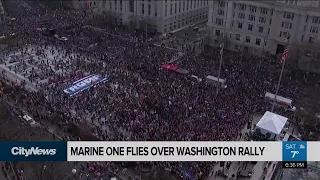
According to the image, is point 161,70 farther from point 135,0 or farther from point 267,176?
point 135,0

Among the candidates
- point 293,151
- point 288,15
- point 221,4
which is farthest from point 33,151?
point 221,4

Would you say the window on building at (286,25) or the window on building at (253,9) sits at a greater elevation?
the window on building at (253,9)

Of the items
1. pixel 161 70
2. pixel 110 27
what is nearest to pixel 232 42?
pixel 161 70

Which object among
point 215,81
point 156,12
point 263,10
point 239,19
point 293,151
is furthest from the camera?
point 156,12

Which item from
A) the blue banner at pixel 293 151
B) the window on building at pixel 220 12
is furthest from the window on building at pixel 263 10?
the blue banner at pixel 293 151

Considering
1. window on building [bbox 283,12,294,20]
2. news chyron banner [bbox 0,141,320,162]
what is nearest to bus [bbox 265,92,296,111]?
news chyron banner [bbox 0,141,320,162]

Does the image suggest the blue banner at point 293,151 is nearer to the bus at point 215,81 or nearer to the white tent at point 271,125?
the white tent at point 271,125

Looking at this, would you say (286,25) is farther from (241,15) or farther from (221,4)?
(221,4)
